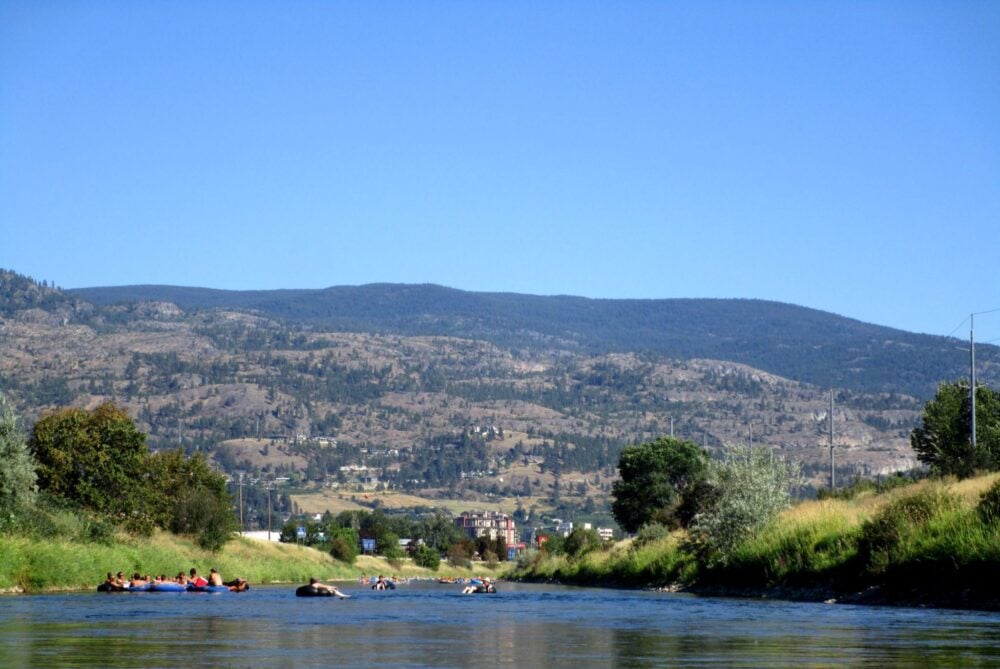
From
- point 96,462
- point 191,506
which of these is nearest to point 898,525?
point 96,462

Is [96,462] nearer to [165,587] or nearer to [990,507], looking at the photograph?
[165,587]

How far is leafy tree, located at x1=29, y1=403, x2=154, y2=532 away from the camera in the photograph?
83.1m

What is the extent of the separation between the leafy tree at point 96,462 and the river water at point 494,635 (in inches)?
1233

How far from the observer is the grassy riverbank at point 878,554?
1706 inches

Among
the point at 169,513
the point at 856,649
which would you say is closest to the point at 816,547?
the point at 856,649

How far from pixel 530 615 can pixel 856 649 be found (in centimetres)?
1868

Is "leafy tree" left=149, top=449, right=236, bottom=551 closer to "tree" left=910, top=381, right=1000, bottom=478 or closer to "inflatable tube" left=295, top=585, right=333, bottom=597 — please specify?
"inflatable tube" left=295, top=585, right=333, bottom=597

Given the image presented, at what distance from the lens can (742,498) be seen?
64500 mm

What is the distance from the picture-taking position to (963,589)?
4312 centimetres

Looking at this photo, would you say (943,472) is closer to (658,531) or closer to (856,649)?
(658,531)

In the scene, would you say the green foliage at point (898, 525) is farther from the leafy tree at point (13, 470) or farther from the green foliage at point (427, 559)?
the green foliage at point (427, 559)

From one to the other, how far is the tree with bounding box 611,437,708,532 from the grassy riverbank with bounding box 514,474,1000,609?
52984 mm

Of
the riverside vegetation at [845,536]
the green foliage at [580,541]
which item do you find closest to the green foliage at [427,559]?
the green foliage at [580,541]

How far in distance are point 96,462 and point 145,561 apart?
28.1ft
